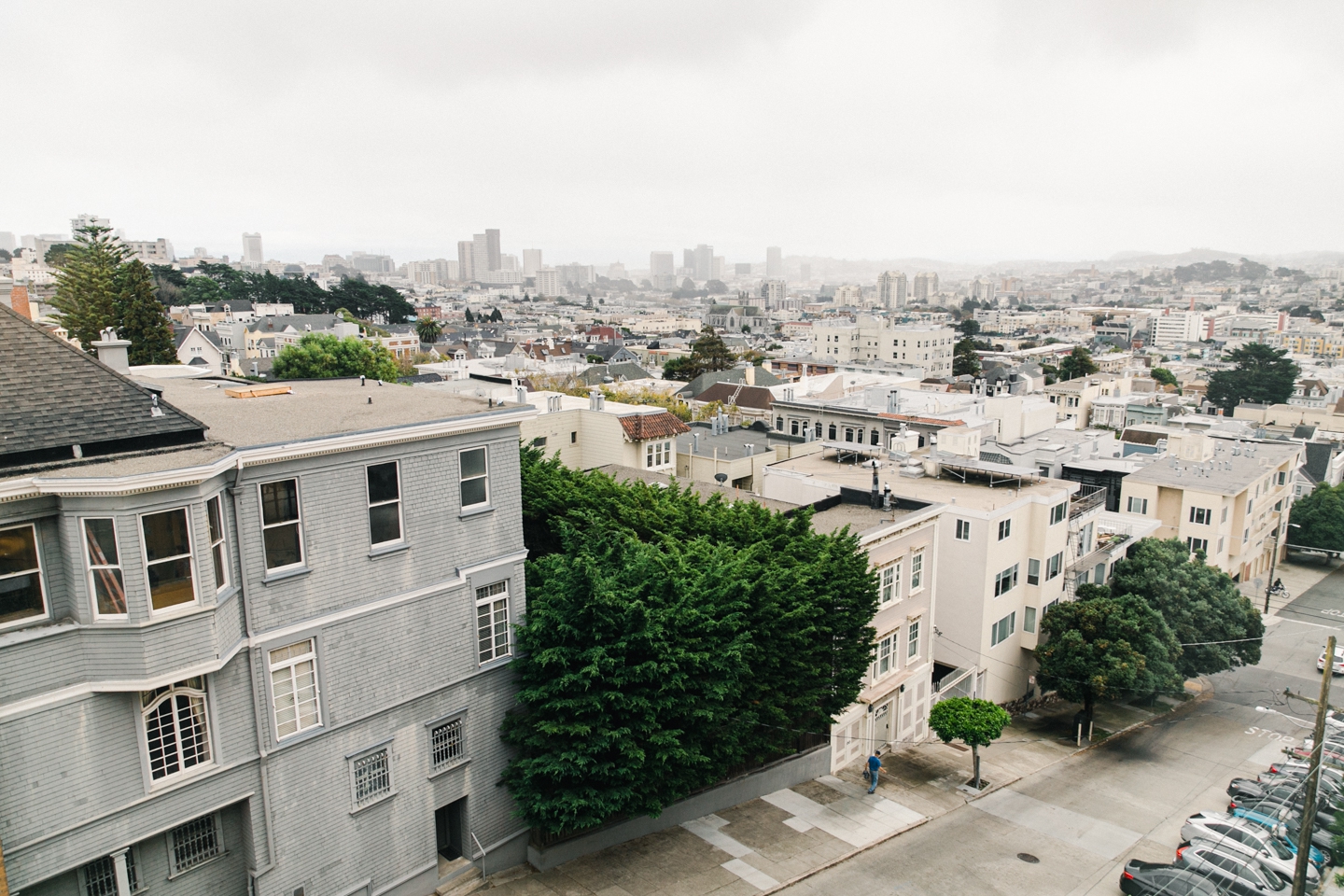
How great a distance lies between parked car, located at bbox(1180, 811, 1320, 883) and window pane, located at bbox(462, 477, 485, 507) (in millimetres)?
23908

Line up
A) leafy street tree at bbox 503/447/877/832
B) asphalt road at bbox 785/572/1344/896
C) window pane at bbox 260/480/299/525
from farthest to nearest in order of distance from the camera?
asphalt road at bbox 785/572/1344/896 → leafy street tree at bbox 503/447/877/832 → window pane at bbox 260/480/299/525

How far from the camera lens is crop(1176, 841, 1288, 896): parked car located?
77.4 ft

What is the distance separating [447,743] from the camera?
20141 millimetres

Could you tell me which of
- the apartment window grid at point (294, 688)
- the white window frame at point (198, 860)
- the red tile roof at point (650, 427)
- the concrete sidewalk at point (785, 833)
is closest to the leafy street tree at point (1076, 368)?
the red tile roof at point (650, 427)

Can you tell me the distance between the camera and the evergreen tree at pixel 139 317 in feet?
180

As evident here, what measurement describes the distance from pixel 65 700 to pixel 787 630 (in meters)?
16.2

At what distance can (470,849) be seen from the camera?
20.9 metres

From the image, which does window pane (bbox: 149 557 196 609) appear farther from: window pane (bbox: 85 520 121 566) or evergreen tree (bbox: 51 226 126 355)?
evergreen tree (bbox: 51 226 126 355)

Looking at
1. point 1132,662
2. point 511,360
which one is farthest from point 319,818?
point 511,360

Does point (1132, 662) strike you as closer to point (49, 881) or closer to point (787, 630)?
point (787, 630)

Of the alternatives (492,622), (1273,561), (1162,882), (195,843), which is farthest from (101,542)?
(1273,561)

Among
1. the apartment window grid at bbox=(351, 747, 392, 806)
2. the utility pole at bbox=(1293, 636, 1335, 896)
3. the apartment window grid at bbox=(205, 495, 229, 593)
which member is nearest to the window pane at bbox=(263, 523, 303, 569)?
the apartment window grid at bbox=(205, 495, 229, 593)

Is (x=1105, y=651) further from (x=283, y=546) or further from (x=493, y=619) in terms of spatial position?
(x=283, y=546)

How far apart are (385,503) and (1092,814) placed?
2520 cm
